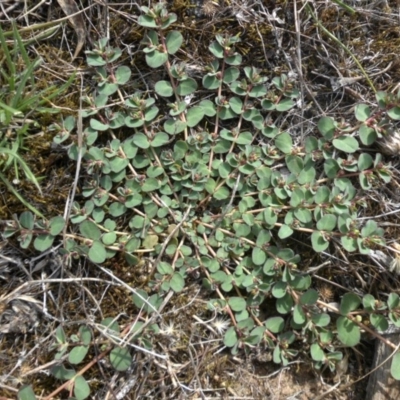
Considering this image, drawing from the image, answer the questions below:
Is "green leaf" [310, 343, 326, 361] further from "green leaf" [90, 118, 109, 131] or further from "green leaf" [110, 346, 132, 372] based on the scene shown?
"green leaf" [90, 118, 109, 131]

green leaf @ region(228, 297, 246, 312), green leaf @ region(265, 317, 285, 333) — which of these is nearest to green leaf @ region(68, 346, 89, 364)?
green leaf @ region(228, 297, 246, 312)

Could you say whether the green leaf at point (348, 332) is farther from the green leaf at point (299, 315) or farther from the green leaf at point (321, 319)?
the green leaf at point (299, 315)

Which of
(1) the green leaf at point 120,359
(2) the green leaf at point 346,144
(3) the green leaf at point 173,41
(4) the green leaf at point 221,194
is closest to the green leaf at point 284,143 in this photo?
(2) the green leaf at point 346,144

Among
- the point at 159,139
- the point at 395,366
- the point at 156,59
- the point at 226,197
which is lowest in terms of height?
the point at 395,366

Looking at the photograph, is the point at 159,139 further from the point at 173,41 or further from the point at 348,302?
the point at 348,302

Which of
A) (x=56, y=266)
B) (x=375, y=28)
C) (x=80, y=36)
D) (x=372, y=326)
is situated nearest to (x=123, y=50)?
(x=80, y=36)

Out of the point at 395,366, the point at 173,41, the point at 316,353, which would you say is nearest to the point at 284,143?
the point at 173,41
